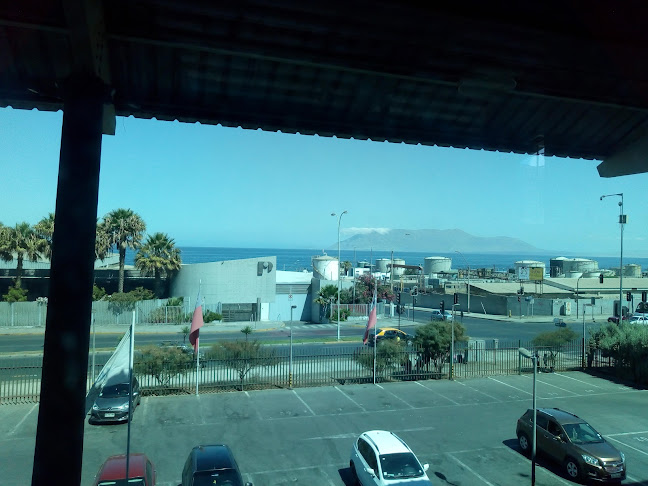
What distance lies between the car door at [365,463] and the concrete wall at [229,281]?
1073 inches

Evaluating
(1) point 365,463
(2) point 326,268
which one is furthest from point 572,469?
(2) point 326,268

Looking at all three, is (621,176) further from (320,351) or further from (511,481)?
(320,351)

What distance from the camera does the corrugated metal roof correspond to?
487 centimetres

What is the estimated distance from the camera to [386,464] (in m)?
9.60

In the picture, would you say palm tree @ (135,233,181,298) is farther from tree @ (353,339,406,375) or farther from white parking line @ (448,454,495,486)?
white parking line @ (448,454,495,486)

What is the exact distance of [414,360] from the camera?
20.7 metres

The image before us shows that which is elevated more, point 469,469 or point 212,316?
point 469,469

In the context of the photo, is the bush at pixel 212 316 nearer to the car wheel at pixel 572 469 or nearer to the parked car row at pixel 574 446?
the parked car row at pixel 574 446

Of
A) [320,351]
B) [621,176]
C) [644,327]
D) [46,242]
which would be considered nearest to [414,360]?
[320,351]

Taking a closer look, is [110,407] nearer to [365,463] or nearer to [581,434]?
[365,463]

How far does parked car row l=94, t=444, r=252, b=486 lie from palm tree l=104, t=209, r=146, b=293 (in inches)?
992

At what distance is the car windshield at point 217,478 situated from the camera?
8570 millimetres

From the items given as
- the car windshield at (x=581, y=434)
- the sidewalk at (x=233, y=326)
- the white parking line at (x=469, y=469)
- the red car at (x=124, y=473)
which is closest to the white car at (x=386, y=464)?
the white parking line at (x=469, y=469)

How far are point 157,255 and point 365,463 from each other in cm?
2883
